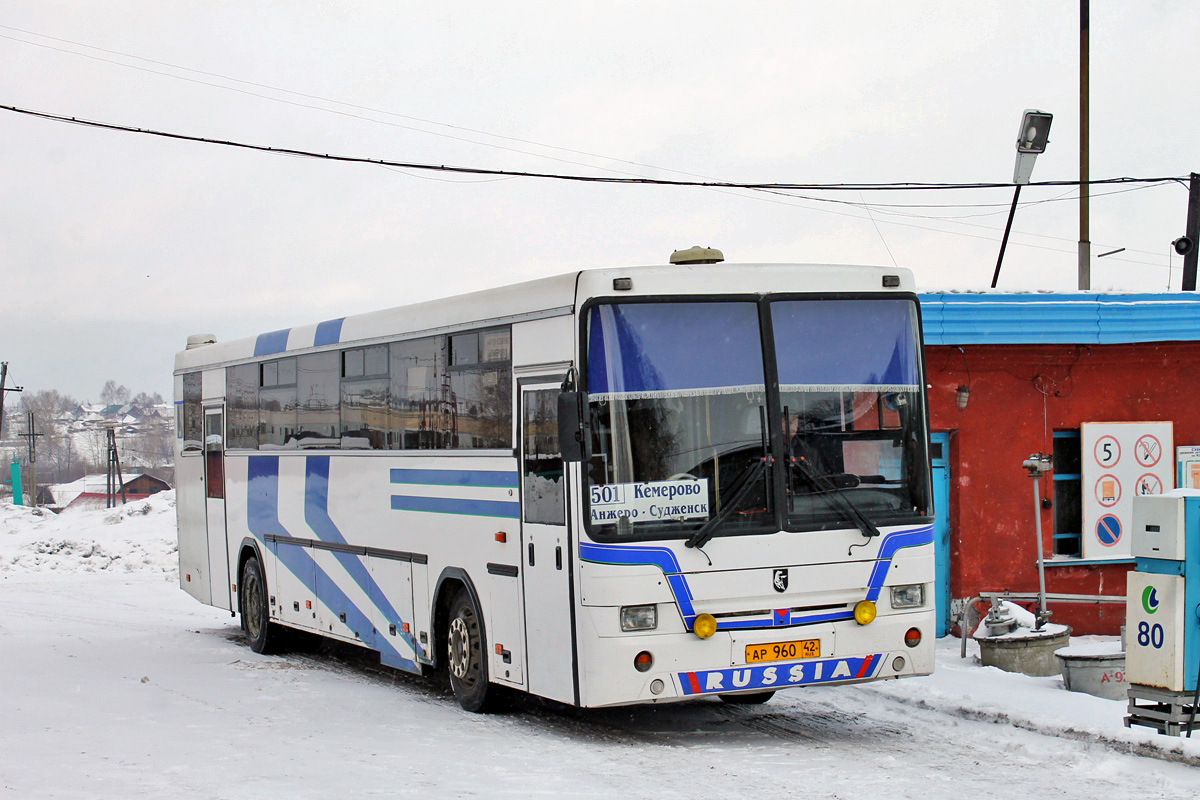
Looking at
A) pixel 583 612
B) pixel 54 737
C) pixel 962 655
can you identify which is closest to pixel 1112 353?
pixel 962 655

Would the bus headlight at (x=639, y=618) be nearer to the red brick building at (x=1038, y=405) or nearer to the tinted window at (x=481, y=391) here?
the tinted window at (x=481, y=391)

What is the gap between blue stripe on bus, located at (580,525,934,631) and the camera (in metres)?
8.84

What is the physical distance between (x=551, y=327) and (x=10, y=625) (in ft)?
42.1

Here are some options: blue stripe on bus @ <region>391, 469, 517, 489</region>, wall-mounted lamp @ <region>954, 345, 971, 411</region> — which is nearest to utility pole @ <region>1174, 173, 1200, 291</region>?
wall-mounted lamp @ <region>954, 345, 971, 411</region>

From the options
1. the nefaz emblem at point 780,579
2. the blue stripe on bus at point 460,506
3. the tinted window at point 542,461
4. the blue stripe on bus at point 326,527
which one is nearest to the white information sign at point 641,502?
the tinted window at point 542,461

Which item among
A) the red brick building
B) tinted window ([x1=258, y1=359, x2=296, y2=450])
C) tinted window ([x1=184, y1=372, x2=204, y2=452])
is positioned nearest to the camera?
tinted window ([x1=258, y1=359, x2=296, y2=450])

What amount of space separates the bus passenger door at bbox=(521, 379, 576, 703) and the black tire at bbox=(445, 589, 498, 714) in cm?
88

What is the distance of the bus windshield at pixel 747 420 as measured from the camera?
8906mm

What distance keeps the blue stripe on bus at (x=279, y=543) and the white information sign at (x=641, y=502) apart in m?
4.11

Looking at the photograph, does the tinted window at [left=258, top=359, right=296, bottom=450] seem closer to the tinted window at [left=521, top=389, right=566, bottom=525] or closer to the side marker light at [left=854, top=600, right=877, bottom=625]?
the tinted window at [left=521, top=389, right=566, bottom=525]

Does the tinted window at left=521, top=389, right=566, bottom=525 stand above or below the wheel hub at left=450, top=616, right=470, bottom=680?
above

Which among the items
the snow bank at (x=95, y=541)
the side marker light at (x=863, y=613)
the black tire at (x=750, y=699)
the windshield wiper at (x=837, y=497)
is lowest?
the snow bank at (x=95, y=541)

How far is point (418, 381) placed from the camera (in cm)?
1163

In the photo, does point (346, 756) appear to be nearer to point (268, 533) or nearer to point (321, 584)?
point (321, 584)
